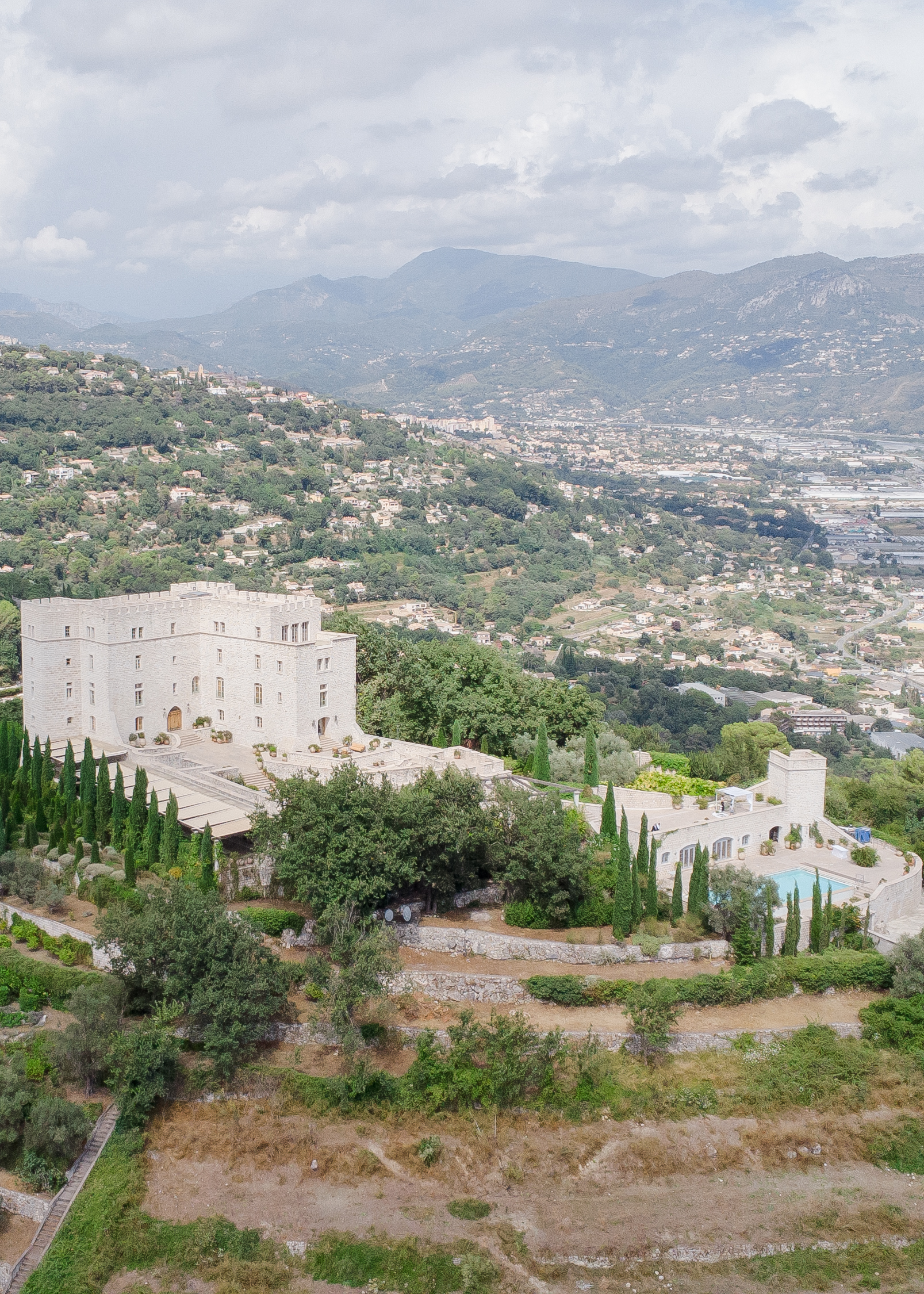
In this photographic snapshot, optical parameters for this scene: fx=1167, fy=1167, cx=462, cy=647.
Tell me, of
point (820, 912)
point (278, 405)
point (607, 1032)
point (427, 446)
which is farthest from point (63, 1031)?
point (427, 446)

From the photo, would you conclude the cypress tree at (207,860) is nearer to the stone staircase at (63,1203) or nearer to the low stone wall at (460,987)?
the low stone wall at (460,987)

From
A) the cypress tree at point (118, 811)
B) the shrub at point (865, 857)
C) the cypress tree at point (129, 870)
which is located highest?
the cypress tree at point (118, 811)

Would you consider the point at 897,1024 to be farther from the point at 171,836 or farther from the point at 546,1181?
the point at 171,836

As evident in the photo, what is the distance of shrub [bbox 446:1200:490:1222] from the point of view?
865 inches

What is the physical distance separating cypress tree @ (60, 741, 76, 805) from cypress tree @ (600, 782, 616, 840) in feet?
47.3

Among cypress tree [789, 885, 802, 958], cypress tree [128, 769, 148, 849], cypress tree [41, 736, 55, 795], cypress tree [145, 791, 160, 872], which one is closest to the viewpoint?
cypress tree [789, 885, 802, 958]

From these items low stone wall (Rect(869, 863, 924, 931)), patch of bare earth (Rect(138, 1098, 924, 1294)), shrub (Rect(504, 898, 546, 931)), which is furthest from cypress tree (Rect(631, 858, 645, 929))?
low stone wall (Rect(869, 863, 924, 931))

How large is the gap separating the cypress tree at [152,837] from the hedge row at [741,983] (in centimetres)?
1002

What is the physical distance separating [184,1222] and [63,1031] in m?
4.60

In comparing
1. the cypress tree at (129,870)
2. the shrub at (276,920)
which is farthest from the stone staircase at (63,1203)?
the cypress tree at (129,870)

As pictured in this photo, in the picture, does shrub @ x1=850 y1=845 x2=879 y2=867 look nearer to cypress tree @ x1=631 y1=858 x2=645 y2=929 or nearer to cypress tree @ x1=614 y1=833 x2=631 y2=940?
cypress tree @ x1=631 y1=858 x2=645 y2=929

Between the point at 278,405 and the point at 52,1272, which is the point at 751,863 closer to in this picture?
the point at 52,1272

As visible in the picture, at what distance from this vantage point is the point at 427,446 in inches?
6191

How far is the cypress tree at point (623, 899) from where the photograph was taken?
92.4ft
